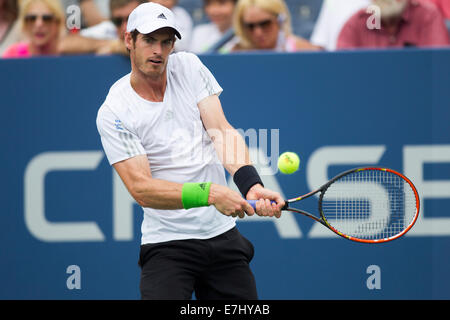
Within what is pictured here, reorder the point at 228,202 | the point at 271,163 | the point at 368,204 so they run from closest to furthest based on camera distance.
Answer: the point at 228,202, the point at 368,204, the point at 271,163

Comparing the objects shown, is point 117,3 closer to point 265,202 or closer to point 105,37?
point 105,37

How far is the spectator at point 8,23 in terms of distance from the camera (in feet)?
17.9

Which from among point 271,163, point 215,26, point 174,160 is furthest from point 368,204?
point 215,26

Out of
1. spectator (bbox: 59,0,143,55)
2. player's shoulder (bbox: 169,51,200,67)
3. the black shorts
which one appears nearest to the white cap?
player's shoulder (bbox: 169,51,200,67)

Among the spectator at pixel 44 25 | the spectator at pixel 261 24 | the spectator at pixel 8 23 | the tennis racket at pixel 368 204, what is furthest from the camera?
the spectator at pixel 8 23

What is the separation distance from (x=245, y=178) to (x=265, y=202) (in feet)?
Result: 0.74

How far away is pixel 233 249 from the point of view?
3426 millimetres

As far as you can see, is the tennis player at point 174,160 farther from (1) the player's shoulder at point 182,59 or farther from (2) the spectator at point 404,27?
(2) the spectator at point 404,27

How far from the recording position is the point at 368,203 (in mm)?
4602

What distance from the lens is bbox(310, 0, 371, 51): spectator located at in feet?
17.6

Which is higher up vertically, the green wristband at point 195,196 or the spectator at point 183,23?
the spectator at point 183,23

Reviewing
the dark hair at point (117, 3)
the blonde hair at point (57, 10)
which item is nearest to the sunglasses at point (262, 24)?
the dark hair at point (117, 3)

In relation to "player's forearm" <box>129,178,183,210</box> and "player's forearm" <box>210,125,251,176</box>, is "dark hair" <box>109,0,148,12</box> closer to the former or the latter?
"player's forearm" <box>210,125,251,176</box>

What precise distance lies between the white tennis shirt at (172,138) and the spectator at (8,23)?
2.41 m
